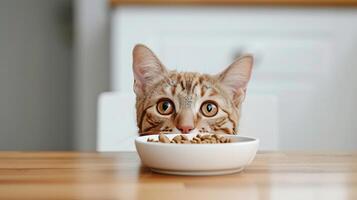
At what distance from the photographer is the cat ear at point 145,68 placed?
0.90 metres

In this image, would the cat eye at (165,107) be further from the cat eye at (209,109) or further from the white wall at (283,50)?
the white wall at (283,50)

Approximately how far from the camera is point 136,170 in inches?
30.6

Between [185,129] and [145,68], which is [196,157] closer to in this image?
[185,129]

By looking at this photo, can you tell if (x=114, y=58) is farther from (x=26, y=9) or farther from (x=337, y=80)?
(x=26, y=9)

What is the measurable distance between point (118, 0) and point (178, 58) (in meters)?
0.29

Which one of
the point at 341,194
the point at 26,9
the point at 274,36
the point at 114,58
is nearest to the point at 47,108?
the point at 26,9

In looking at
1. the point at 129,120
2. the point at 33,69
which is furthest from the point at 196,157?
the point at 33,69

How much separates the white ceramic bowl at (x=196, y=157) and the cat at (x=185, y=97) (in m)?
0.12

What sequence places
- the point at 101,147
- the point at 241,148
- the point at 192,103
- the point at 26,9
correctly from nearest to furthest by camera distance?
the point at 241,148 < the point at 192,103 < the point at 101,147 < the point at 26,9

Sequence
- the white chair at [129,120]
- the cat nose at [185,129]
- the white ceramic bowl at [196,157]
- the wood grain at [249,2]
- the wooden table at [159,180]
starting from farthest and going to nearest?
the wood grain at [249,2], the white chair at [129,120], the cat nose at [185,129], the white ceramic bowl at [196,157], the wooden table at [159,180]

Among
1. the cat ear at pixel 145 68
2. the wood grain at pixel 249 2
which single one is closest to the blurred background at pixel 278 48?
the wood grain at pixel 249 2

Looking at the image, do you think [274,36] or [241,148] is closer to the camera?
[241,148]

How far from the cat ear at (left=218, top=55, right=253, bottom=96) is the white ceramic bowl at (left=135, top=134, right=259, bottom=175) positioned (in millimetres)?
181

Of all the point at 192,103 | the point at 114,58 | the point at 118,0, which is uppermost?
the point at 118,0
